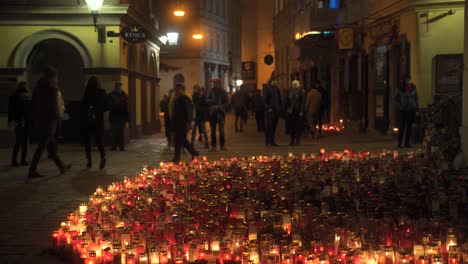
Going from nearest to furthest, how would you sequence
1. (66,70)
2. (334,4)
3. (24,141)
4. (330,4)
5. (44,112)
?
1. (44,112)
2. (24,141)
3. (66,70)
4. (334,4)
5. (330,4)

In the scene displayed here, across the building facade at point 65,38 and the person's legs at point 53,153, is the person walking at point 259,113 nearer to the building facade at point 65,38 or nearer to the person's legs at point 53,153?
the building facade at point 65,38

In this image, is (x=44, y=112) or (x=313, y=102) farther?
(x=313, y=102)

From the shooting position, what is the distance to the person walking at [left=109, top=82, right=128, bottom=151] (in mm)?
19484

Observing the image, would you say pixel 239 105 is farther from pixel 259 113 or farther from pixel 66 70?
pixel 66 70

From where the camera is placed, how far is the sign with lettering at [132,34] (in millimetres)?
21156

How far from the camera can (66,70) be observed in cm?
2298

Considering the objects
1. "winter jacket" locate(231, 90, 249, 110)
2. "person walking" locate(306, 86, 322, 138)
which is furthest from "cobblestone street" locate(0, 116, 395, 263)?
"winter jacket" locate(231, 90, 249, 110)

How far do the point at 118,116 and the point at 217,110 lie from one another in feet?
8.87

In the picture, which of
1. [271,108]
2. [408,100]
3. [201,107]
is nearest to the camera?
[408,100]

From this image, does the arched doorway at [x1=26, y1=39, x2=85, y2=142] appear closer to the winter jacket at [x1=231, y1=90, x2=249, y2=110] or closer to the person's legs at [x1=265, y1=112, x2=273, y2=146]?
the person's legs at [x1=265, y1=112, x2=273, y2=146]

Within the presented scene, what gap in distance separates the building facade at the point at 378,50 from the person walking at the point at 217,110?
18.4ft

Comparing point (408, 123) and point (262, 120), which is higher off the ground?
point (408, 123)

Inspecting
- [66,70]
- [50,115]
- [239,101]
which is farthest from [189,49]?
[50,115]

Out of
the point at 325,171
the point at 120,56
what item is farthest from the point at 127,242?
the point at 120,56
